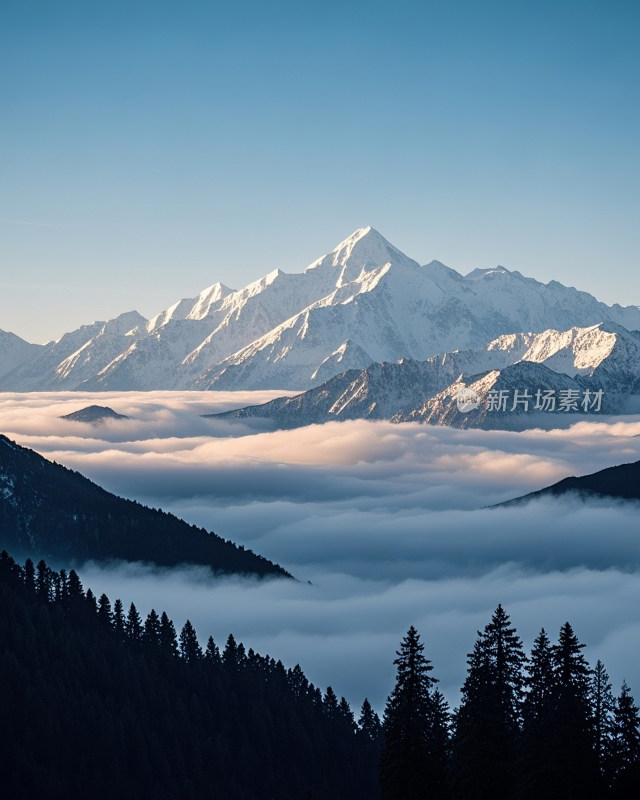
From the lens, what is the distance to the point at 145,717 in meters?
128

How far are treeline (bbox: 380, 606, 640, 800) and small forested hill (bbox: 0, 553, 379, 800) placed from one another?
171ft

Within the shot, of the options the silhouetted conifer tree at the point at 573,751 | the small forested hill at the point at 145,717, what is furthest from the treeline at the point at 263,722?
the small forested hill at the point at 145,717

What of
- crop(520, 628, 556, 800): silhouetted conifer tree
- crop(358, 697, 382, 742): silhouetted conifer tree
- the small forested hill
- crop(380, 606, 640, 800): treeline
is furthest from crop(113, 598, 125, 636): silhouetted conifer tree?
crop(520, 628, 556, 800): silhouetted conifer tree

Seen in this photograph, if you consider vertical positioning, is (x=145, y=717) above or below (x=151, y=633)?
below

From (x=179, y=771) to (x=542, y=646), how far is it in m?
60.3

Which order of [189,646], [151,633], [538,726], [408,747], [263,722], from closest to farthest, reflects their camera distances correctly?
[538,726], [408,747], [263,722], [189,646], [151,633]

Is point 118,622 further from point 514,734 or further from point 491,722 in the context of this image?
point 491,722

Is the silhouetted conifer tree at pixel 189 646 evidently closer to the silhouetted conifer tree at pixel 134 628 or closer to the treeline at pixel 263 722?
the treeline at pixel 263 722

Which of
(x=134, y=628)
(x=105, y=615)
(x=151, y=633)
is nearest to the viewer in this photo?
(x=151, y=633)

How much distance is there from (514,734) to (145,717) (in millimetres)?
65345

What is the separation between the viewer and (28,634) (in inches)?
5300

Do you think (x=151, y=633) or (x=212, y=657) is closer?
(x=151, y=633)

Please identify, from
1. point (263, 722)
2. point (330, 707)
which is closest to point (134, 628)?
point (263, 722)

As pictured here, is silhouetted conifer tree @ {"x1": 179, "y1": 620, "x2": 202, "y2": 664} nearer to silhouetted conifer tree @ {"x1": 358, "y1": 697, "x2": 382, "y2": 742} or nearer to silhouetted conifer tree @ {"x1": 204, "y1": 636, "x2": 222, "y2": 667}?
silhouetted conifer tree @ {"x1": 204, "y1": 636, "x2": 222, "y2": 667}
